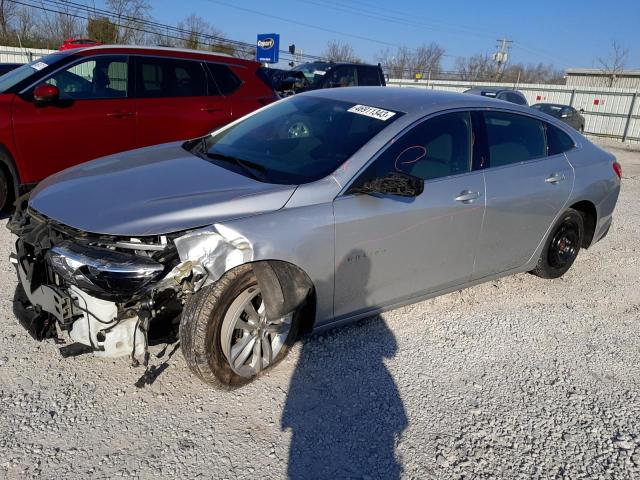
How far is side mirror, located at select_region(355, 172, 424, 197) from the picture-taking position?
2.99 m

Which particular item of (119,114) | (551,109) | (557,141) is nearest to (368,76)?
(119,114)

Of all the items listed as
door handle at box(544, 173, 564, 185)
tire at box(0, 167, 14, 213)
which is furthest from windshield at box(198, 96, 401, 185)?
tire at box(0, 167, 14, 213)

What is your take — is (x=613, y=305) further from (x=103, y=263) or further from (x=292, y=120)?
(x=103, y=263)

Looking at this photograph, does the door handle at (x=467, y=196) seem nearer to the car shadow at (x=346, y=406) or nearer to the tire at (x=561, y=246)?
the car shadow at (x=346, y=406)

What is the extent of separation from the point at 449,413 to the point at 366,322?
1.06 meters

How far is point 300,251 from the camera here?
291 centimetres

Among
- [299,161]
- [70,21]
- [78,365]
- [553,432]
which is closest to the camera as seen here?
[553,432]

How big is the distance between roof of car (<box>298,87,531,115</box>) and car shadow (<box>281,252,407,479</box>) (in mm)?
1165

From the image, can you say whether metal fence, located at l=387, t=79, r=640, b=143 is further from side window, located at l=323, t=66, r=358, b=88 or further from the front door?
the front door

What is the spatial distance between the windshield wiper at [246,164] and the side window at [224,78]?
3.33 meters

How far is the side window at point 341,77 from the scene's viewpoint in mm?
12438

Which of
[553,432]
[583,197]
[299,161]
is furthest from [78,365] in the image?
[583,197]

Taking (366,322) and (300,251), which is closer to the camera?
(300,251)

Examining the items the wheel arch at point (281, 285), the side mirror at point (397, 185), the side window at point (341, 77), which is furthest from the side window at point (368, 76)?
the wheel arch at point (281, 285)
